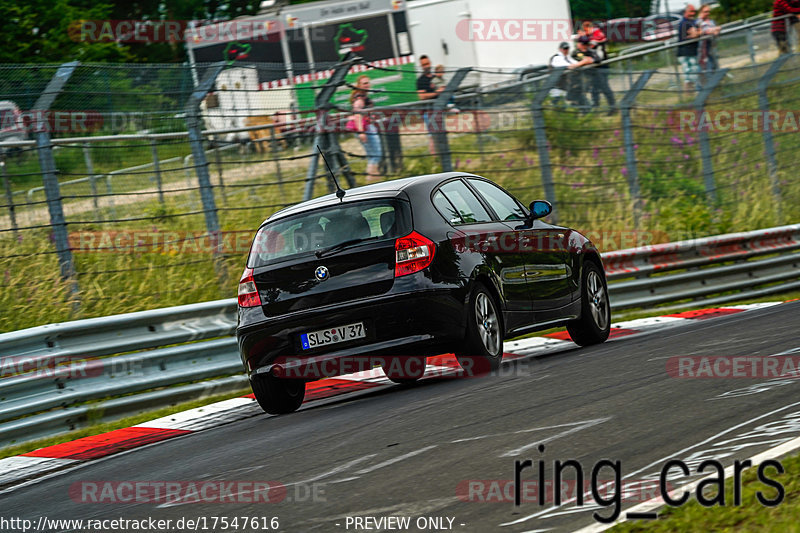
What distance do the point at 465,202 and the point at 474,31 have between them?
22.0 m

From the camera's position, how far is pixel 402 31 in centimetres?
3041

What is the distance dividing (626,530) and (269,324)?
467cm

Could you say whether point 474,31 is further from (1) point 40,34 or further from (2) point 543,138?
(1) point 40,34

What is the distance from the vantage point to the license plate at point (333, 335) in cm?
834

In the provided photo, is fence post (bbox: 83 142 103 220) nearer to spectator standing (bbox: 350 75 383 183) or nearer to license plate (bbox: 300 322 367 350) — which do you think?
spectator standing (bbox: 350 75 383 183)

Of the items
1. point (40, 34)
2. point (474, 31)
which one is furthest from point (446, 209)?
point (40, 34)

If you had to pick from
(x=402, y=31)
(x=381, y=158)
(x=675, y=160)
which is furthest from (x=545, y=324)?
(x=402, y=31)

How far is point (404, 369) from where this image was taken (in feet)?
30.2

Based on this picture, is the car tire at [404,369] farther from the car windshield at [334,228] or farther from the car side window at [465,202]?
the car side window at [465,202]

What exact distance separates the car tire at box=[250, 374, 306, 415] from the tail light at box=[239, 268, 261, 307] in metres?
0.52

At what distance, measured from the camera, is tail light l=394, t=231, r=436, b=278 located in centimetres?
837

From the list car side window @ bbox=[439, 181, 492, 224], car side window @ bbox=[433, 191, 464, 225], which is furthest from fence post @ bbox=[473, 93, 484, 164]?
car side window @ bbox=[433, 191, 464, 225]

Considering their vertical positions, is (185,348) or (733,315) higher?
(185,348)

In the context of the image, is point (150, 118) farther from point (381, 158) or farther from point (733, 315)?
point (733, 315)
